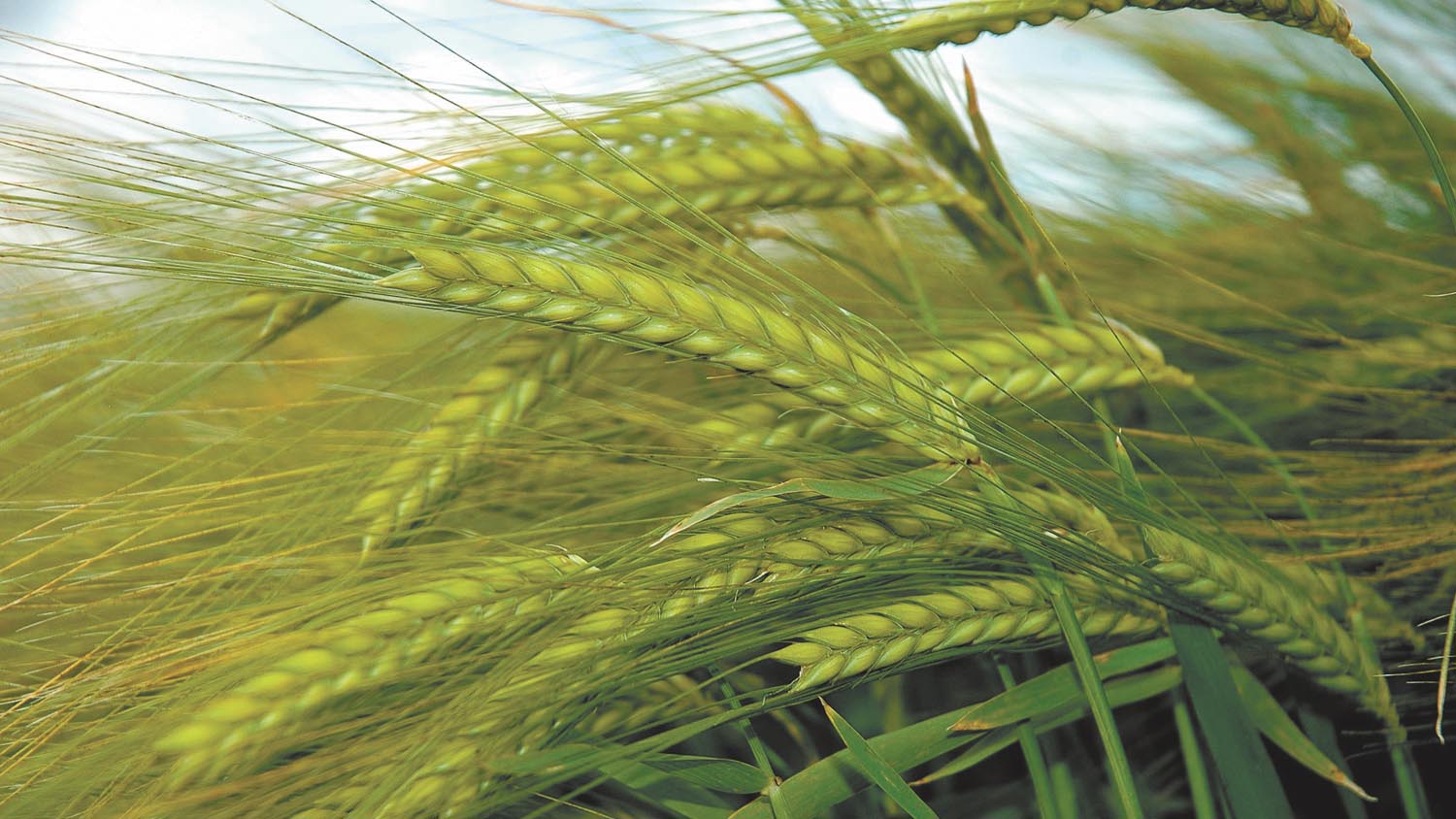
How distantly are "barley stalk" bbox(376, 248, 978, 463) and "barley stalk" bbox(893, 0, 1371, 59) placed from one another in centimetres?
14

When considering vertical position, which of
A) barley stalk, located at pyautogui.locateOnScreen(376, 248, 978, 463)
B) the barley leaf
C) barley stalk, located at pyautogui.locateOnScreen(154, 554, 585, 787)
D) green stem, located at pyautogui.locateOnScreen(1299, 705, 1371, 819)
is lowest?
green stem, located at pyautogui.locateOnScreen(1299, 705, 1371, 819)

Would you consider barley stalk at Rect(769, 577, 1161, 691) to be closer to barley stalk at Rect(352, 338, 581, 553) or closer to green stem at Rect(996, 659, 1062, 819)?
green stem at Rect(996, 659, 1062, 819)

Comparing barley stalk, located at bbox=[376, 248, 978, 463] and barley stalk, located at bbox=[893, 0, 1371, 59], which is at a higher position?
barley stalk, located at bbox=[893, 0, 1371, 59]

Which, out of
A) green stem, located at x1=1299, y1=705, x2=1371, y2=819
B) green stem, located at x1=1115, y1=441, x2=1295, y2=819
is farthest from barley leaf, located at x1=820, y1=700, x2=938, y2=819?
green stem, located at x1=1299, y1=705, x2=1371, y2=819

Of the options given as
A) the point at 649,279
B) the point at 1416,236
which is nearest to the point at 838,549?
the point at 649,279

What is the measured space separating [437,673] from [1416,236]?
54cm

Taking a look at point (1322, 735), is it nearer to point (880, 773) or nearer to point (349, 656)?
point (880, 773)

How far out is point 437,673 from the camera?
1.04ft

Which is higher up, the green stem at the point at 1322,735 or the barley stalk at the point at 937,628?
the barley stalk at the point at 937,628

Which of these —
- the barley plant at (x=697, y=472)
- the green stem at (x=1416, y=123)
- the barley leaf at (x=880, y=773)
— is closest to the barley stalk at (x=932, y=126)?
the barley plant at (x=697, y=472)

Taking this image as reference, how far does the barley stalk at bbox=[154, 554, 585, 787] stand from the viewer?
262mm

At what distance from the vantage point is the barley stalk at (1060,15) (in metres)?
0.32

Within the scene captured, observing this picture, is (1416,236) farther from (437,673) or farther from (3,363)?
(3,363)

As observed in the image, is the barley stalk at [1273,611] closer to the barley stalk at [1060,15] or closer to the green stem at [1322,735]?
the green stem at [1322,735]
